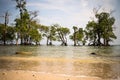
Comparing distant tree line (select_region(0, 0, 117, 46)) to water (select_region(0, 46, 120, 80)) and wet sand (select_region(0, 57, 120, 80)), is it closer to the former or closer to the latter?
water (select_region(0, 46, 120, 80))

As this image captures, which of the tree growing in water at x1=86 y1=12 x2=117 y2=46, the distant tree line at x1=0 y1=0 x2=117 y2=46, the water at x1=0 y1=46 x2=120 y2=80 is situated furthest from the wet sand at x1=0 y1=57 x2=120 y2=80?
the tree growing in water at x1=86 y1=12 x2=117 y2=46

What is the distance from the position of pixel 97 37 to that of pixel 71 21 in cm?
298

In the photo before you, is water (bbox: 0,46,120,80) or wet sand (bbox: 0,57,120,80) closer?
wet sand (bbox: 0,57,120,80)

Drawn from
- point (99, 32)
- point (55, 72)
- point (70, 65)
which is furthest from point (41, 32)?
point (55, 72)

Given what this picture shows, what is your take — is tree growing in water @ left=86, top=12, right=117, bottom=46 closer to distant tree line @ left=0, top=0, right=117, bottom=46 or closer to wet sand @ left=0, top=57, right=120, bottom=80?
distant tree line @ left=0, top=0, right=117, bottom=46

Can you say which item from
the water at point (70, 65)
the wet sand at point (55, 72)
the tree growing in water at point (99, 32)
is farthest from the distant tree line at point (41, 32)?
the wet sand at point (55, 72)

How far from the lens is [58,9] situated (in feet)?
18.3

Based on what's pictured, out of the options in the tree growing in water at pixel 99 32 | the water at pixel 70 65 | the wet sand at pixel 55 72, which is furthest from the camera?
the tree growing in water at pixel 99 32

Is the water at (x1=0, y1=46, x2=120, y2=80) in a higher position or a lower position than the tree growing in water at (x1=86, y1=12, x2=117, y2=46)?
lower

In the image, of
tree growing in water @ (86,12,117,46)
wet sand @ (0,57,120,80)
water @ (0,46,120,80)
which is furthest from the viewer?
tree growing in water @ (86,12,117,46)

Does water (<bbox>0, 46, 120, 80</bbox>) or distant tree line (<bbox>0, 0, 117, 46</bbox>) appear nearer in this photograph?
water (<bbox>0, 46, 120, 80</bbox>)

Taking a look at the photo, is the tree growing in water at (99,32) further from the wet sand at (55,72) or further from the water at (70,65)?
the wet sand at (55,72)

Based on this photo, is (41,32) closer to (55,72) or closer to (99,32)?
(99,32)

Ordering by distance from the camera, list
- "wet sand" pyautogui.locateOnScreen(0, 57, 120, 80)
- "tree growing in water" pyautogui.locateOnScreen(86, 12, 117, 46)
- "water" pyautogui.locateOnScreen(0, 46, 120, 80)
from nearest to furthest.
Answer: "wet sand" pyautogui.locateOnScreen(0, 57, 120, 80)
"water" pyautogui.locateOnScreen(0, 46, 120, 80)
"tree growing in water" pyautogui.locateOnScreen(86, 12, 117, 46)
